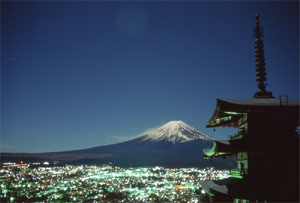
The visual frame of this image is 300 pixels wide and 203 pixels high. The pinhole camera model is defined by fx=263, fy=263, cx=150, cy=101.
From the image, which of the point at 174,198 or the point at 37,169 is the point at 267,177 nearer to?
the point at 174,198

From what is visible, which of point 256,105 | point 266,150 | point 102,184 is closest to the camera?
point 266,150

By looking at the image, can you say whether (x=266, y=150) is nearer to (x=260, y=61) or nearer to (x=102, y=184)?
(x=260, y=61)

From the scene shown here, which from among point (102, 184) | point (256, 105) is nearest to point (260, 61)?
point (256, 105)

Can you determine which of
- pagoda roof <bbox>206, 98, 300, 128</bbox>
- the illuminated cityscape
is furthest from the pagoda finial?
the illuminated cityscape

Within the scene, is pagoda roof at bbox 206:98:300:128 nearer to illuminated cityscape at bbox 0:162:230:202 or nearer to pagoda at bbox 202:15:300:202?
pagoda at bbox 202:15:300:202

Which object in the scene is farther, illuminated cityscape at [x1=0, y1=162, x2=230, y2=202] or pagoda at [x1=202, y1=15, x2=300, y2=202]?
illuminated cityscape at [x1=0, y1=162, x2=230, y2=202]

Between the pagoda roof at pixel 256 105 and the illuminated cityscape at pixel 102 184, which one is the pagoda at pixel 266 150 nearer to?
the pagoda roof at pixel 256 105

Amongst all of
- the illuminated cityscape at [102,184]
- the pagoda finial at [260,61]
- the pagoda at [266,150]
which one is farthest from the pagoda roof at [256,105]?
the illuminated cityscape at [102,184]
